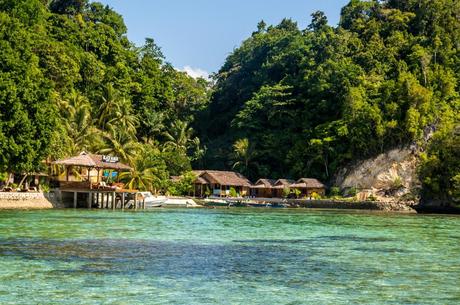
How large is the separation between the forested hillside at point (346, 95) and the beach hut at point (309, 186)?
2630mm

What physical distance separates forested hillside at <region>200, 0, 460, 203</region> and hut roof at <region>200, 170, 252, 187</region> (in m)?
3.57

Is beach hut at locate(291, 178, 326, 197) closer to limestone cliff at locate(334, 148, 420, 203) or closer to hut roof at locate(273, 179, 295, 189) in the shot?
hut roof at locate(273, 179, 295, 189)

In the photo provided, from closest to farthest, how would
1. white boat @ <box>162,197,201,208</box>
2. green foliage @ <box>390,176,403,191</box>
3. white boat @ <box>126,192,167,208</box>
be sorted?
1. white boat @ <box>126,192,167,208</box>
2. white boat @ <box>162,197,201,208</box>
3. green foliage @ <box>390,176,403,191</box>

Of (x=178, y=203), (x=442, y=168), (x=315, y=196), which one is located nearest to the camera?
(x=442, y=168)

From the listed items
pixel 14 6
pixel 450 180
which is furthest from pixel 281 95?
pixel 14 6

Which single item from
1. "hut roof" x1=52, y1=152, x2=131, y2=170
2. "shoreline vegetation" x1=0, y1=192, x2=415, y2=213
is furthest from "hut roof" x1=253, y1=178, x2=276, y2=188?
"hut roof" x1=52, y1=152, x2=131, y2=170

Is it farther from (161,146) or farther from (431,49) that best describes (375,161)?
(161,146)

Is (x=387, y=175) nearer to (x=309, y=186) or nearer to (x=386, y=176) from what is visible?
(x=386, y=176)

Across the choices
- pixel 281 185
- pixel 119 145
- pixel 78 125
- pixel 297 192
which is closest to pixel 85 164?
pixel 78 125

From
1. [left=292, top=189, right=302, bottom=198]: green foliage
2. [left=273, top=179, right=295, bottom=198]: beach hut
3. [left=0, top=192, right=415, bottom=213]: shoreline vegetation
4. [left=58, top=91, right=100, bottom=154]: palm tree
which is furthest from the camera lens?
[left=273, top=179, right=295, bottom=198]: beach hut

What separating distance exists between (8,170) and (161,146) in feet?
106

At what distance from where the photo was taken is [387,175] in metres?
58.9

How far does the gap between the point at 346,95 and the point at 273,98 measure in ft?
32.9

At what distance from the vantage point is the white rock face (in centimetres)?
5809
